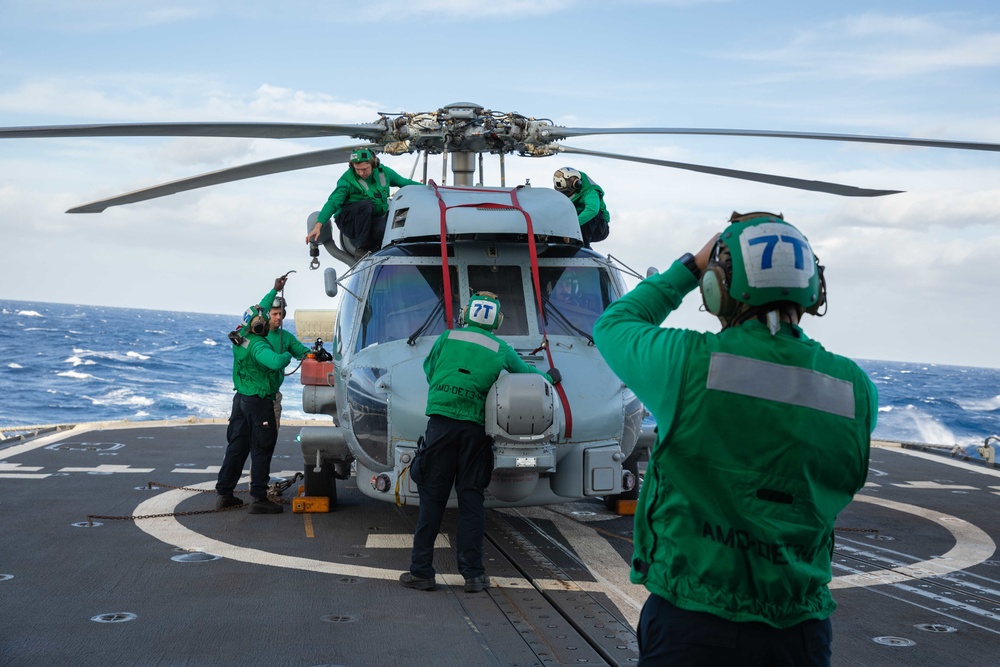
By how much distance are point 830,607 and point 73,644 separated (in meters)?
4.04

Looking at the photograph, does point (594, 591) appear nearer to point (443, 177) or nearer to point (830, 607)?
point (830, 607)

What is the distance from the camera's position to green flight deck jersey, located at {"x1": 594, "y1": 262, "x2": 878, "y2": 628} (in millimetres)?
2445

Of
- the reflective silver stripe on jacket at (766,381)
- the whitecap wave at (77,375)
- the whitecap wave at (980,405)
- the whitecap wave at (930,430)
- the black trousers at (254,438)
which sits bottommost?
the whitecap wave at (980,405)

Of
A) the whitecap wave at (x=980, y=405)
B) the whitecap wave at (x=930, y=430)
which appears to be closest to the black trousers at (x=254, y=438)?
the whitecap wave at (x=930, y=430)

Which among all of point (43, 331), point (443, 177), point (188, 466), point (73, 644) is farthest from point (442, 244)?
point (43, 331)

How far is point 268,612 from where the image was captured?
5.70 metres

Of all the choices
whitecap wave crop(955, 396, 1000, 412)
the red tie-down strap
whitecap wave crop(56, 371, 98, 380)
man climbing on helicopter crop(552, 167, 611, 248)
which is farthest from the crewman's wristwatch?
whitecap wave crop(955, 396, 1000, 412)

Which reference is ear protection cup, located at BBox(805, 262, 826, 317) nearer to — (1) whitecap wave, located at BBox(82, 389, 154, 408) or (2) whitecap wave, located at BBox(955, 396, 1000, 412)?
(1) whitecap wave, located at BBox(82, 389, 154, 408)

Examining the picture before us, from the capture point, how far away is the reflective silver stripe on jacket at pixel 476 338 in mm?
6320

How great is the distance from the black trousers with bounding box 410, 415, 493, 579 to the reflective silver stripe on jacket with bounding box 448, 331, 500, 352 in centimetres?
52

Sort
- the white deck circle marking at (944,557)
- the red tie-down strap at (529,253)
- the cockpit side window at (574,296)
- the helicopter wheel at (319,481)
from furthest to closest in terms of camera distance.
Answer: the helicopter wheel at (319,481), the cockpit side window at (574,296), the red tie-down strap at (529,253), the white deck circle marking at (944,557)

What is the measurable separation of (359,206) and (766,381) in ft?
22.7

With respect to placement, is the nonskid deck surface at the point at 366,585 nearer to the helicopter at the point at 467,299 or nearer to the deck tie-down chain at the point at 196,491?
the deck tie-down chain at the point at 196,491

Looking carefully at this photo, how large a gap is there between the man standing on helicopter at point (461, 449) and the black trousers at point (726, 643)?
3.79 meters
